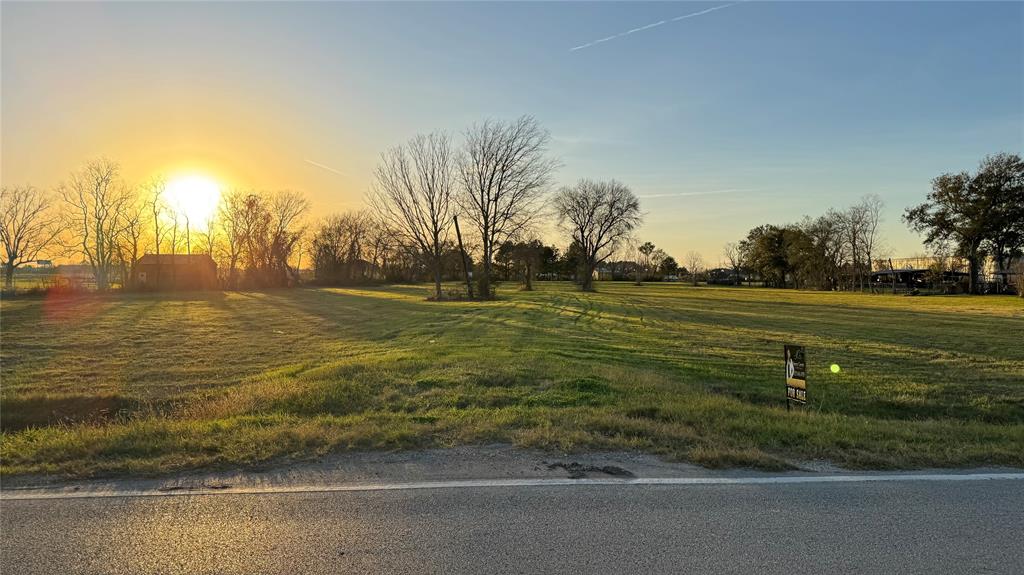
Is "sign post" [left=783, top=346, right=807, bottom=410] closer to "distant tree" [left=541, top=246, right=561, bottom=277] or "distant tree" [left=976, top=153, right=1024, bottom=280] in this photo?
"distant tree" [left=976, top=153, right=1024, bottom=280]

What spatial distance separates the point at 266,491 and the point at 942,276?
7474cm

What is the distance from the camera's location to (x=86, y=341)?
1650 cm

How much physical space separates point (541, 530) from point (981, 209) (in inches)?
2814

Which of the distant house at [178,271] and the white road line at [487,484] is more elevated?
the distant house at [178,271]

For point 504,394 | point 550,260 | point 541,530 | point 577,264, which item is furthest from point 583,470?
point 550,260

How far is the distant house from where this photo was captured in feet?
182

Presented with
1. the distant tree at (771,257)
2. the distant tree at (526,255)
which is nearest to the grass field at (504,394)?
the distant tree at (526,255)

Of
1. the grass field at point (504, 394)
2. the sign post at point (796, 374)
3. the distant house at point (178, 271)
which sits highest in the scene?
the distant house at point (178, 271)

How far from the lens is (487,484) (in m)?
4.26

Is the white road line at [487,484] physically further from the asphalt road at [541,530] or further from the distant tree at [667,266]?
the distant tree at [667,266]

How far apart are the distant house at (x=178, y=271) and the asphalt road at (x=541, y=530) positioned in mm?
59195

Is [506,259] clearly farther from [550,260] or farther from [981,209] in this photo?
[981,209]

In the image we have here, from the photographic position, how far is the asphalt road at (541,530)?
3.05 meters

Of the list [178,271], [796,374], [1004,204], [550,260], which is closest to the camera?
[796,374]
